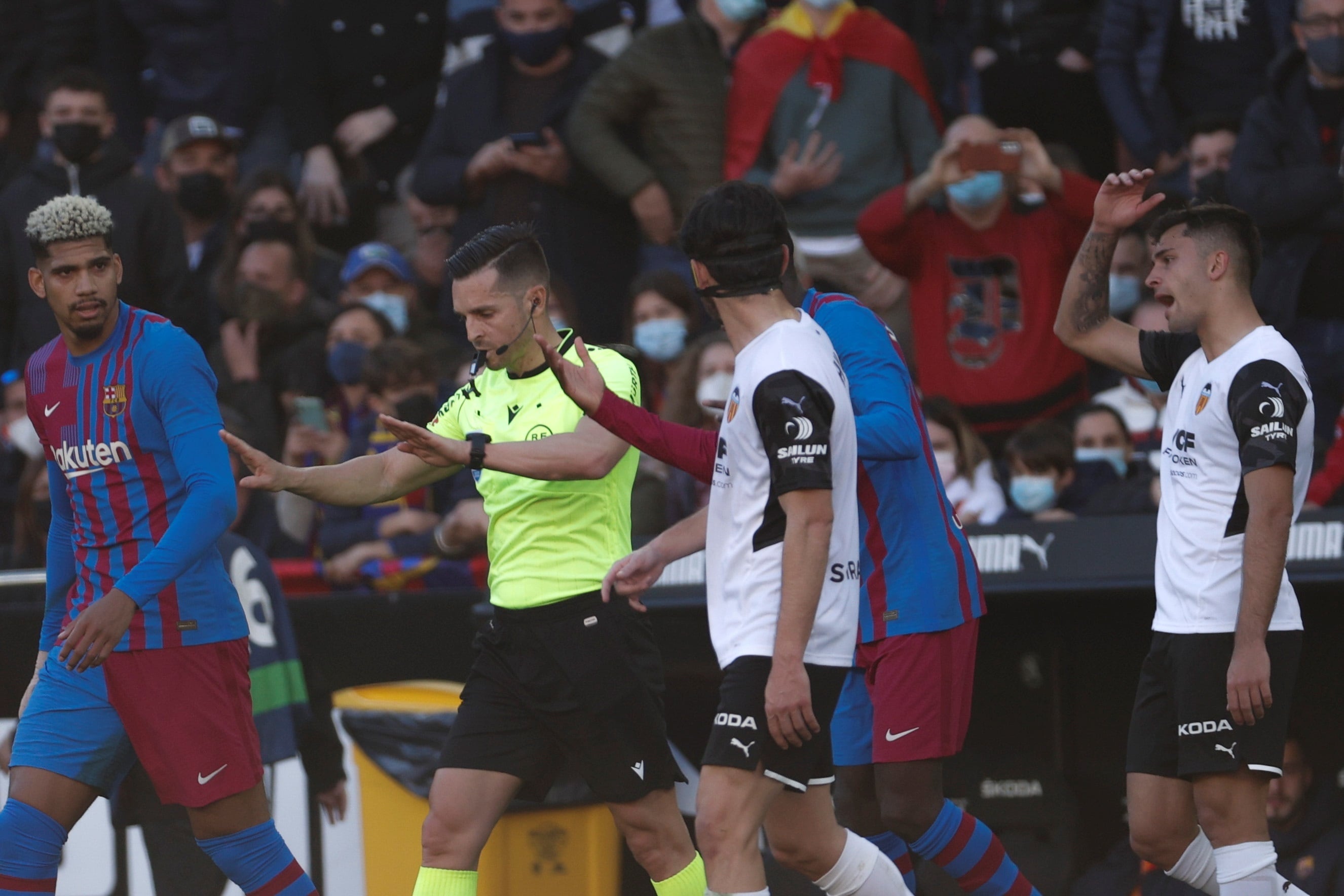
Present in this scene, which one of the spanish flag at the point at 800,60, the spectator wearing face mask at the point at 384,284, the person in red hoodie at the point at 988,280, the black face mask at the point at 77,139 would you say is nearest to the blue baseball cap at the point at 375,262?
the spectator wearing face mask at the point at 384,284

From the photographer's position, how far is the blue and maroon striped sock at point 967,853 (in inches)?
209

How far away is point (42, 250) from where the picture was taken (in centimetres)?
538

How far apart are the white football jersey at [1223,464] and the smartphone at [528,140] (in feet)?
16.0

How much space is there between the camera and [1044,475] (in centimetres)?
749

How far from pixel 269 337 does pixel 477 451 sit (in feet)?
16.3

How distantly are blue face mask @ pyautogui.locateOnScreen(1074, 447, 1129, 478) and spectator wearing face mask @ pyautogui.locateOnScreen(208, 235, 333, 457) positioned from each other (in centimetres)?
373

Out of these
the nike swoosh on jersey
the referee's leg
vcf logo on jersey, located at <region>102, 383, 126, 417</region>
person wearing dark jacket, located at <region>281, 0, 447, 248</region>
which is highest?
person wearing dark jacket, located at <region>281, 0, 447, 248</region>

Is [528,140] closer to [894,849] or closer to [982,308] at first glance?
[982,308]

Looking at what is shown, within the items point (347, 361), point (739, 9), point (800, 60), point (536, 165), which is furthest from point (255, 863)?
point (739, 9)

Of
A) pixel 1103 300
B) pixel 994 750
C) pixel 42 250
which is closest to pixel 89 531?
pixel 42 250

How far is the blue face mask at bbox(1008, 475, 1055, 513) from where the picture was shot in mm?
7488

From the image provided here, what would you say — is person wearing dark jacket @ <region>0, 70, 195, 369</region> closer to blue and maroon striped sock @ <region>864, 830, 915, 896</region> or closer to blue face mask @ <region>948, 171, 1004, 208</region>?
blue face mask @ <region>948, 171, 1004, 208</region>

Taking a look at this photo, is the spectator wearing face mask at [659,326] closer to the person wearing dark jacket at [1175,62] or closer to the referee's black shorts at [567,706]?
the person wearing dark jacket at [1175,62]

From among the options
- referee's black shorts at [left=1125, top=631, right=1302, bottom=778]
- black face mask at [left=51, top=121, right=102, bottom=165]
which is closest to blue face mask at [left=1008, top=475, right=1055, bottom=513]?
referee's black shorts at [left=1125, top=631, right=1302, bottom=778]
